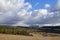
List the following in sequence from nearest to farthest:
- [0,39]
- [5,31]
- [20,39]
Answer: [0,39], [20,39], [5,31]

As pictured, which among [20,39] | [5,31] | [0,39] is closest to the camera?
[0,39]

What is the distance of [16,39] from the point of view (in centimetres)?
2420

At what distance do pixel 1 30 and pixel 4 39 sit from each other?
7.62m

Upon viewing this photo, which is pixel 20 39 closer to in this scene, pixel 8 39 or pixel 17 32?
pixel 8 39

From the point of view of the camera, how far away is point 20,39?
80.2 feet

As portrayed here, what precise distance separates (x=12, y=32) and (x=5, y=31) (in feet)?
3.59

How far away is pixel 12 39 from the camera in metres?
24.1

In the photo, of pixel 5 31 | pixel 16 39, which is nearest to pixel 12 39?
pixel 16 39

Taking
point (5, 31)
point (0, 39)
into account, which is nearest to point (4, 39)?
point (0, 39)

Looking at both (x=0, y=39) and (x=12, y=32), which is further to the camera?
(x=12, y=32)

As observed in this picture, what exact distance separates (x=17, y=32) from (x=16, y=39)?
7469mm

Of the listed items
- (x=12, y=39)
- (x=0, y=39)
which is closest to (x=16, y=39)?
(x=12, y=39)

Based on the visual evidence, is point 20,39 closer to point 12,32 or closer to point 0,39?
point 0,39

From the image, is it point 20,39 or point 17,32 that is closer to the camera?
point 20,39
